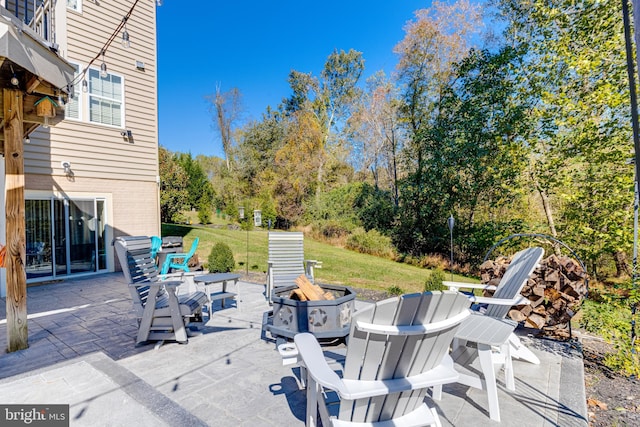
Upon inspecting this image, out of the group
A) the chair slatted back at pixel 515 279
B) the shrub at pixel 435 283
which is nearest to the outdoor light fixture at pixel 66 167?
the shrub at pixel 435 283

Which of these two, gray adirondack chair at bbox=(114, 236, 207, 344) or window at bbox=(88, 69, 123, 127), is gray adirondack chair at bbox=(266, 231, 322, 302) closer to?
gray adirondack chair at bbox=(114, 236, 207, 344)

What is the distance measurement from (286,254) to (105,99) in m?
6.41

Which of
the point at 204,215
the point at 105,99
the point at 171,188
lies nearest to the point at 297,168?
the point at 204,215

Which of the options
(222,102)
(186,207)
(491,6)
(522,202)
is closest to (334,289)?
(522,202)

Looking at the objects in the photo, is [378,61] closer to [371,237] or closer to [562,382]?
[371,237]

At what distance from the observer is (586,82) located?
20.6 ft

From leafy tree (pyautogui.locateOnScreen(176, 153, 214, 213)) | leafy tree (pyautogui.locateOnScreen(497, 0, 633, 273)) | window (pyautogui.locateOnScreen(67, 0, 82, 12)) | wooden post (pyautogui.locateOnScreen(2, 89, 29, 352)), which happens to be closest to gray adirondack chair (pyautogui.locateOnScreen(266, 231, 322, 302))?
wooden post (pyautogui.locateOnScreen(2, 89, 29, 352))

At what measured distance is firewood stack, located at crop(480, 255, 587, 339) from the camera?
13.2 feet

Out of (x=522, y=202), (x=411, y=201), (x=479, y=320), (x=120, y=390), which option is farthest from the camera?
(x=411, y=201)

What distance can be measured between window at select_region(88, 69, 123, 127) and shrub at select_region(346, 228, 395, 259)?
30.8 feet

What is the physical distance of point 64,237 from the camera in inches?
294

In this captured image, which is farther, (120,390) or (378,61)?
(378,61)

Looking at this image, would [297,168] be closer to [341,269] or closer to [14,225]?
[341,269]

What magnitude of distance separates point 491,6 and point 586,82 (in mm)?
5683
